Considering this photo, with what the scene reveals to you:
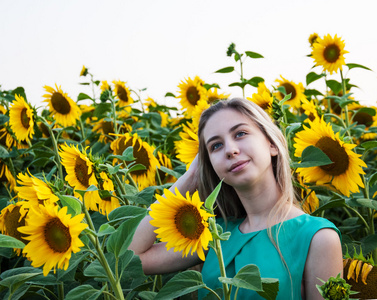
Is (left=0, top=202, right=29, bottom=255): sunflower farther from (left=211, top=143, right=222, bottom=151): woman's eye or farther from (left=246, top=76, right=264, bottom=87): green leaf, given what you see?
(left=246, top=76, right=264, bottom=87): green leaf

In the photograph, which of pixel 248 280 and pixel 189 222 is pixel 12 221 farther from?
pixel 248 280

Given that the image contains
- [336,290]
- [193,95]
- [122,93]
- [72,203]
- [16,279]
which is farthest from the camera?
[122,93]

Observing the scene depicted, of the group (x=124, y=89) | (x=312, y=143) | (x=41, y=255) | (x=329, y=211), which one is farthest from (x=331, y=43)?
(x=41, y=255)

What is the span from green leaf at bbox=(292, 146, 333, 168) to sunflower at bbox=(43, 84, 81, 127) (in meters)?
1.80

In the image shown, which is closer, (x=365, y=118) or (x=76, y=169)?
(x=76, y=169)

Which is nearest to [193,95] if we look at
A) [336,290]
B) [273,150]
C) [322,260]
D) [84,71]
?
[84,71]

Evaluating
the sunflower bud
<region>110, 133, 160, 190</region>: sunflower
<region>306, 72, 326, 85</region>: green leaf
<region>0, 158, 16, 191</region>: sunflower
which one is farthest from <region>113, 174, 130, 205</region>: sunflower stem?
<region>306, 72, 326, 85</region>: green leaf

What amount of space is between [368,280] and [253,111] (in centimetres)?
76

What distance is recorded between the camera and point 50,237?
133 centimetres

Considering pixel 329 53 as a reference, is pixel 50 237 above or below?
below

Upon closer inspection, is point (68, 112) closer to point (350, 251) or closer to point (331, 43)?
point (331, 43)

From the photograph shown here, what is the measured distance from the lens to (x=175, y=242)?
1.39m

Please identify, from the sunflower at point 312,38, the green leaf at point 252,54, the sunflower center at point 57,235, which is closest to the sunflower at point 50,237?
the sunflower center at point 57,235

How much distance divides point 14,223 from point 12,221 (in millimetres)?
14
